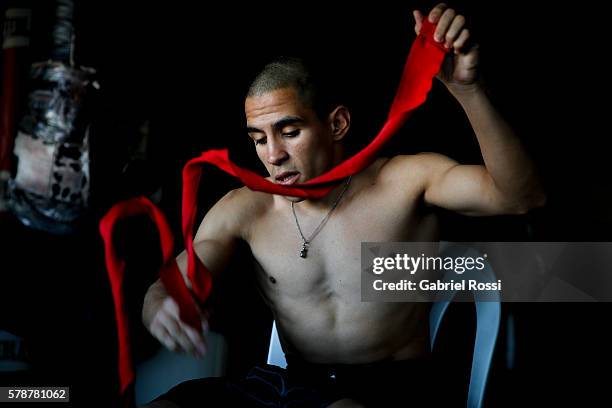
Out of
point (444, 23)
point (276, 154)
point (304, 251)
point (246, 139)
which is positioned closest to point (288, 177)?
point (276, 154)

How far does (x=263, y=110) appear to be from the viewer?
52.9 inches

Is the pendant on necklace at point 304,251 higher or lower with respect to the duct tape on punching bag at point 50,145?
lower

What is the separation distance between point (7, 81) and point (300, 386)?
4.00 ft

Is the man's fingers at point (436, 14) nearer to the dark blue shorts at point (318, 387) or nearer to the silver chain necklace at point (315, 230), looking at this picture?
the silver chain necklace at point (315, 230)

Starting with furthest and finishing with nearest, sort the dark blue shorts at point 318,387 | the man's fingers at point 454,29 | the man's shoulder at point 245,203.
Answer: the man's shoulder at point 245,203
the dark blue shorts at point 318,387
the man's fingers at point 454,29

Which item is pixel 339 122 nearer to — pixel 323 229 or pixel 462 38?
pixel 323 229

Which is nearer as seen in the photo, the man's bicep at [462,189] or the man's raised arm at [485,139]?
the man's raised arm at [485,139]

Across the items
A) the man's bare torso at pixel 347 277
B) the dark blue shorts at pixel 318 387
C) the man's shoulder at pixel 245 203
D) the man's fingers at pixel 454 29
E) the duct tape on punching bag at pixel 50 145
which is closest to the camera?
the man's fingers at pixel 454 29

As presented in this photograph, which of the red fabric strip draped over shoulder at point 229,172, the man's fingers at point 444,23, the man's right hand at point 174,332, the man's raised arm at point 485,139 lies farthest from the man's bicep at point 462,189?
the man's right hand at point 174,332

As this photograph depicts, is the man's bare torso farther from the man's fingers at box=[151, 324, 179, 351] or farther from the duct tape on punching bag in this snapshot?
the duct tape on punching bag

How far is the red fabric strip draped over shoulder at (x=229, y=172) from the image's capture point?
3.67ft

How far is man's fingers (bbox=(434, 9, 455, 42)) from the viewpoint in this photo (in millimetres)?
1035

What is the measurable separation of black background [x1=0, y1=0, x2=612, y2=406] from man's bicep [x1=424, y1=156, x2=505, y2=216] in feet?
1.79

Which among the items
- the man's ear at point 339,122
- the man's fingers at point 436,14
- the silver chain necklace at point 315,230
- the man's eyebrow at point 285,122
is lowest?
the silver chain necklace at point 315,230
